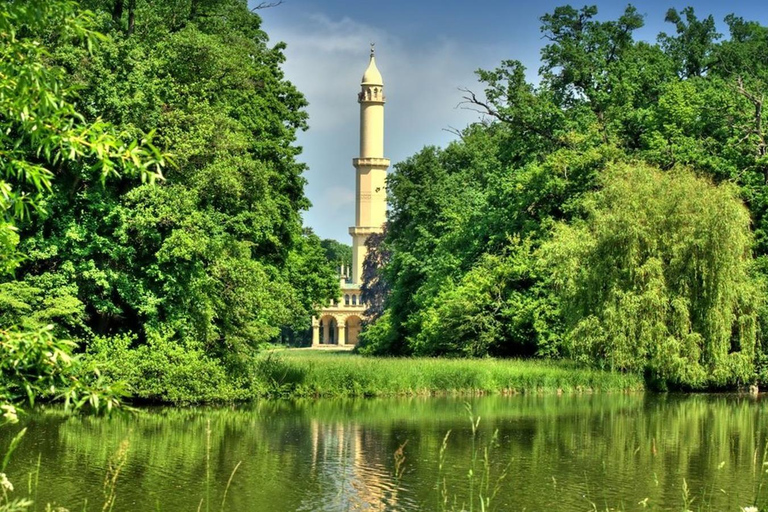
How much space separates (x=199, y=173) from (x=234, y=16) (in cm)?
1045

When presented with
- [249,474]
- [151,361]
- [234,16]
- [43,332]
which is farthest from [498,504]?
[234,16]

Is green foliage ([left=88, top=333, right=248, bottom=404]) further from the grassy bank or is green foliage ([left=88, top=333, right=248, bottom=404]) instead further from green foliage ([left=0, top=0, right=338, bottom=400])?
the grassy bank

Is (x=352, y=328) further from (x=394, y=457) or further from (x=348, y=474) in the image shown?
(x=394, y=457)

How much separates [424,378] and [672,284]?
291 inches

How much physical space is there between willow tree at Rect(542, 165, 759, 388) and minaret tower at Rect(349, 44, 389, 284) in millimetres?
66966

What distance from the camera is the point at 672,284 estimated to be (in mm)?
30766

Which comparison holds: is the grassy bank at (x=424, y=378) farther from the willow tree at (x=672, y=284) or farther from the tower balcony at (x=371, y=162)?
the tower balcony at (x=371, y=162)

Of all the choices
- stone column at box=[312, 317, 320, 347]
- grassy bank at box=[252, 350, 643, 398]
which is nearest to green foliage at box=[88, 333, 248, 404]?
grassy bank at box=[252, 350, 643, 398]

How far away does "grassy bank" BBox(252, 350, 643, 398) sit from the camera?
29.2m

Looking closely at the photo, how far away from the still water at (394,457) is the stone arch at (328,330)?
73463 millimetres

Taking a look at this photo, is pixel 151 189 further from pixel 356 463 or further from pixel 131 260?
pixel 356 463

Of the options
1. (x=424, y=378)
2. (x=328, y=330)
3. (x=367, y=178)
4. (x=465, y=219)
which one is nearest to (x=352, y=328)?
(x=328, y=330)

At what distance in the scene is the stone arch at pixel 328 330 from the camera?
100m

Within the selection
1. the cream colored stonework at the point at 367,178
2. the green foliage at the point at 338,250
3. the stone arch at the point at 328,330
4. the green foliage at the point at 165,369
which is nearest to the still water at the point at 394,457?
the green foliage at the point at 165,369
